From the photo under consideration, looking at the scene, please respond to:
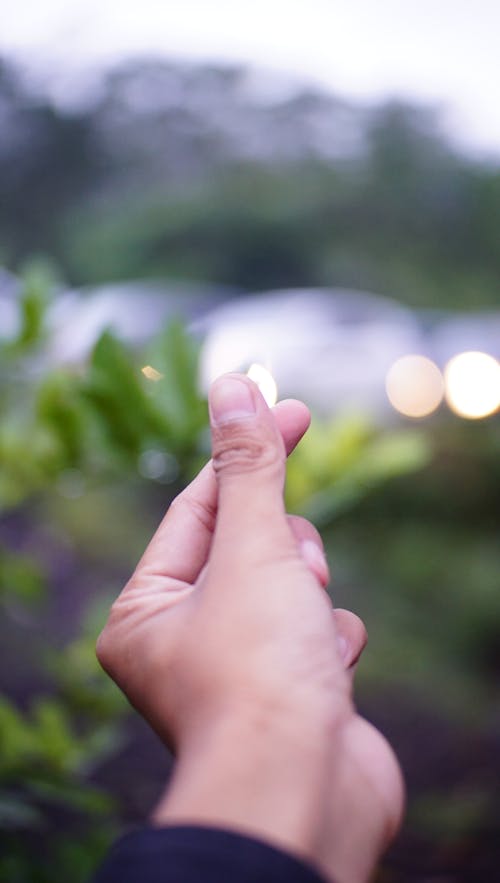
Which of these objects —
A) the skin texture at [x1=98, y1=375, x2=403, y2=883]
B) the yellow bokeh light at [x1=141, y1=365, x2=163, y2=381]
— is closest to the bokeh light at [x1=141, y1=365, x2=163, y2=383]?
the yellow bokeh light at [x1=141, y1=365, x2=163, y2=381]

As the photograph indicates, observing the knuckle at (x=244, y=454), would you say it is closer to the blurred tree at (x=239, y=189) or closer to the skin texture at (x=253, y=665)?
the skin texture at (x=253, y=665)

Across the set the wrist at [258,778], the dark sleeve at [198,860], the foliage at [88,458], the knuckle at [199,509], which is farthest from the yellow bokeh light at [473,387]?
the dark sleeve at [198,860]

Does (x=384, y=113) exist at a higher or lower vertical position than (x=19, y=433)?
higher

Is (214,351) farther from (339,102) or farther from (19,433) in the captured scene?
(339,102)

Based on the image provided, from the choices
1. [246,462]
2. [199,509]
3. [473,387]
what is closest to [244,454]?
[246,462]

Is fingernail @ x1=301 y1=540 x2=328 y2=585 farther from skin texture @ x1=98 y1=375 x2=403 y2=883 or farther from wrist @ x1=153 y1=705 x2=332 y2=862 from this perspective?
wrist @ x1=153 y1=705 x2=332 y2=862

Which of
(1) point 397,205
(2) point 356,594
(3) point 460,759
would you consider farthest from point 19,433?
(1) point 397,205

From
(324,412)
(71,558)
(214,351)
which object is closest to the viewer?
(71,558)
